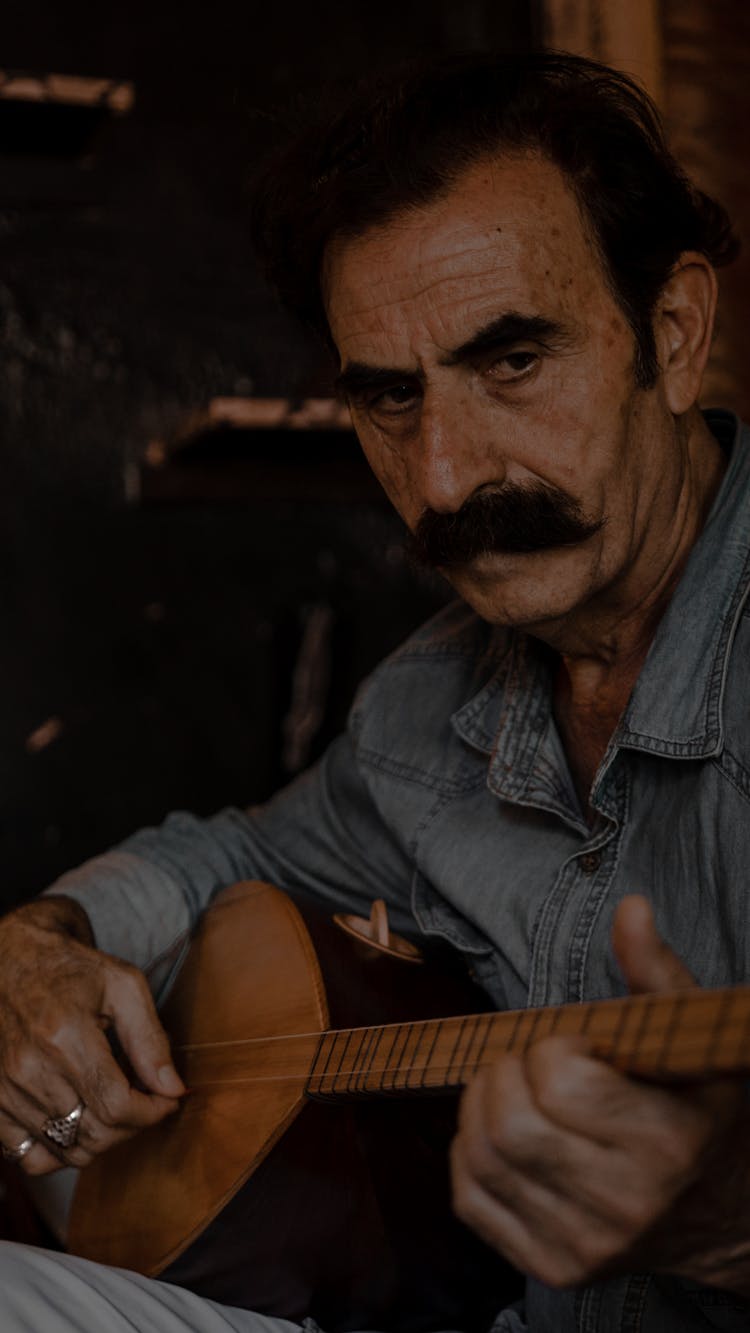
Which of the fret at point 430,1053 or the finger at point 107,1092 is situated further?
the finger at point 107,1092

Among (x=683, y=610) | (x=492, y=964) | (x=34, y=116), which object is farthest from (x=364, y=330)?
(x=34, y=116)

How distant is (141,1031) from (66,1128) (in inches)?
4.7

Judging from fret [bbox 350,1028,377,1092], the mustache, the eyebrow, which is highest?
the eyebrow

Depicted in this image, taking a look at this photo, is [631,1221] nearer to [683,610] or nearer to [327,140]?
[683,610]

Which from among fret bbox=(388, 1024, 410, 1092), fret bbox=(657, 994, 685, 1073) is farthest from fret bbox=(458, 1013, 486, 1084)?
fret bbox=(657, 994, 685, 1073)

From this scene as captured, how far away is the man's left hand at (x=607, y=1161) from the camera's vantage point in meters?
0.77

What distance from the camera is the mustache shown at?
1.26 meters

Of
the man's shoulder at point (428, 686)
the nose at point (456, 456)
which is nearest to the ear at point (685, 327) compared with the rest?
the nose at point (456, 456)

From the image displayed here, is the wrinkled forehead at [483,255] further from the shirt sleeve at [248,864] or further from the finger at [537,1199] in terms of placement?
the finger at [537,1199]

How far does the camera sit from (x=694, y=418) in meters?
1.40

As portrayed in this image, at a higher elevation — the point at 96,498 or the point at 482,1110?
the point at 482,1110

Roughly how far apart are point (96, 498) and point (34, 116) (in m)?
0.70

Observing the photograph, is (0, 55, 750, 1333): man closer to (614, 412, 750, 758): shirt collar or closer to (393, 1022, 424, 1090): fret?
(614, 412, 750, 758): shirt collar

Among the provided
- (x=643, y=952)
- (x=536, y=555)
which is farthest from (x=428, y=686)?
(x=643, y=952)
